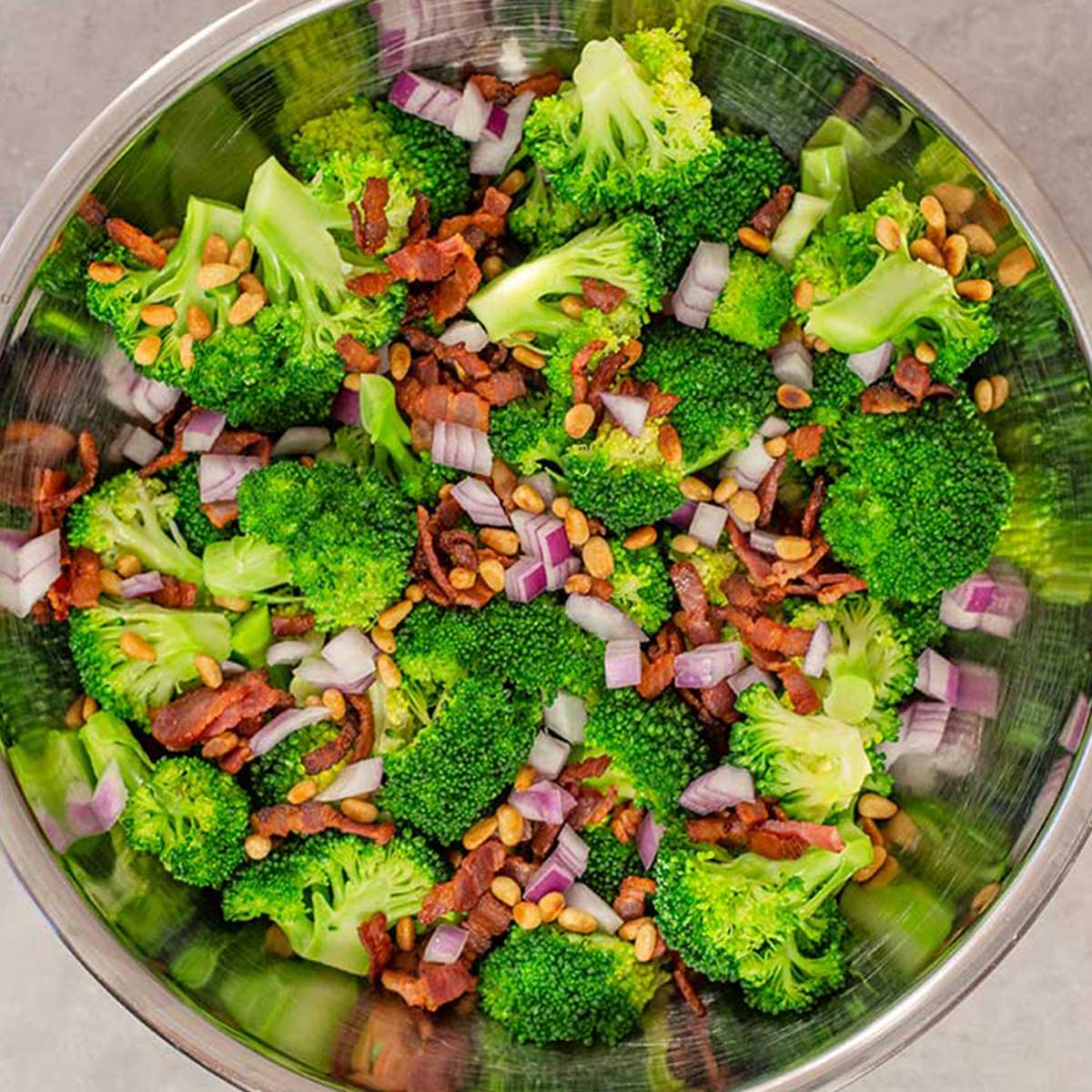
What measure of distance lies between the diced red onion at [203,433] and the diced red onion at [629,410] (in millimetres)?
598

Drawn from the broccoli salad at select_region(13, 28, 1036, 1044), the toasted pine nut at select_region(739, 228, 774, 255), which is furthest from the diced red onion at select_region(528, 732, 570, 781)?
the toasted pine nut at select_region(739, 228, 774, 255)

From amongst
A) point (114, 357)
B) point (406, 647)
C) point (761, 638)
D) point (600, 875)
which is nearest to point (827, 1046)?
point (600, 875)

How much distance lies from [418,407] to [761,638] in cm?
64

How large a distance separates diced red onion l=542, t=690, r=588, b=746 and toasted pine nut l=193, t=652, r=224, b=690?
0.51 m

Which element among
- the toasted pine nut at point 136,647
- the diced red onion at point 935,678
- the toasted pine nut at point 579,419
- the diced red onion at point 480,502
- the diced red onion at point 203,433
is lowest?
the diced red onion at point 935,678

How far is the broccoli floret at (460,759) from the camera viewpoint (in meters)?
2.17

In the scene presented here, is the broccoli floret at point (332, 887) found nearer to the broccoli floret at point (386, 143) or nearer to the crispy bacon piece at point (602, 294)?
the crispy bacon piece at point (602, 294)

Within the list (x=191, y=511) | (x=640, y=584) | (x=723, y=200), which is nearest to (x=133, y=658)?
(x=191, y=511)

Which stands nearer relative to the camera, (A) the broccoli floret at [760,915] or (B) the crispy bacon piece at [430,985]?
(A) the broccoli floret at [760,915]

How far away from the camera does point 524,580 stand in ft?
7.30

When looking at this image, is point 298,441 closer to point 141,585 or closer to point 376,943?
point 141,585

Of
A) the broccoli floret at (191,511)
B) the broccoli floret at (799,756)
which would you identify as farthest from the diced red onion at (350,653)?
the broccoli floret at (799,756)

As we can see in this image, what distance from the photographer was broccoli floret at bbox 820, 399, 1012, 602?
2113mm

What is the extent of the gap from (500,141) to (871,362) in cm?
66
